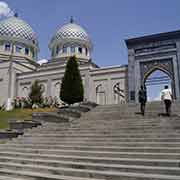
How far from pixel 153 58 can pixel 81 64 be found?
1146 cm

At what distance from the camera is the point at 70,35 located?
4106cm

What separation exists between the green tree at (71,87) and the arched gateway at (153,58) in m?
7.37

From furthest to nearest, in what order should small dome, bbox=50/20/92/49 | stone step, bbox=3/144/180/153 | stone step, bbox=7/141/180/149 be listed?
small dome, bbox=50/20/92/49, stone step, bbox=7/141/180/149, stone step, bbox=3/144/180/153

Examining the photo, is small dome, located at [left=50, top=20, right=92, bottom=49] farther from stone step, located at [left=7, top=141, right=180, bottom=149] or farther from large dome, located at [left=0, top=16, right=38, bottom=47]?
stone step, located at [left=7, top=141, right=180, bottom=149]

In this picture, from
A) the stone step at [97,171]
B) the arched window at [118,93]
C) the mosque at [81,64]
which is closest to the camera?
the stone step at [97,171]

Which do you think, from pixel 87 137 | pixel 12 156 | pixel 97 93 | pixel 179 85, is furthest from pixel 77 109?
pixel 97 93

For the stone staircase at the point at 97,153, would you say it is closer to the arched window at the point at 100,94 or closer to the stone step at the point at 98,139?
the stone step at the point at 98,139

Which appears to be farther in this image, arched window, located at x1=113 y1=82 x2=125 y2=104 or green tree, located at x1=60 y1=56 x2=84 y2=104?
arched window, located at x1=113 y1=82 x2=125 y2=104

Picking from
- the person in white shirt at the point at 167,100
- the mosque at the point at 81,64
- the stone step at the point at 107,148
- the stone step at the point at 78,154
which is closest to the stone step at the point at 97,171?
the stone step at the point at 78,154

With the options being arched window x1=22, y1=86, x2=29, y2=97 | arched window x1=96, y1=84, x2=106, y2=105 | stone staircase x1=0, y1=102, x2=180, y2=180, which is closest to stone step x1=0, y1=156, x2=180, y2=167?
stone staircase x1=0, y1=102, x2=180, y2=180

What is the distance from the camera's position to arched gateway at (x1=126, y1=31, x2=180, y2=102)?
24.8 m

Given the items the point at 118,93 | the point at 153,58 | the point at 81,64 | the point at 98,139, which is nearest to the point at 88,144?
the point at 98,139

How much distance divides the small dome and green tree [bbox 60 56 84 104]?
20.8m

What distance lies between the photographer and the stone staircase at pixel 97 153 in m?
5.09
